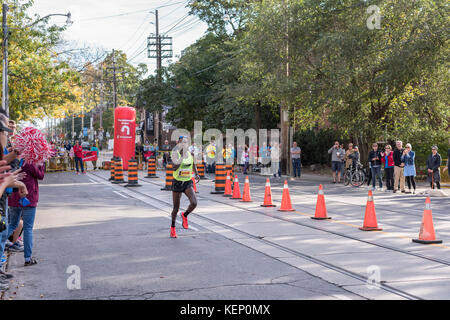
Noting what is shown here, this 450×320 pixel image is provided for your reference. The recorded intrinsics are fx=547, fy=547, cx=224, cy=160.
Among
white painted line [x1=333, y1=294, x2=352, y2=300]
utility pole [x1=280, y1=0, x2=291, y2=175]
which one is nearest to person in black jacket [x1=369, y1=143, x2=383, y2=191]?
utility pole [x1=280, y1=0, x2=291, y2=175]

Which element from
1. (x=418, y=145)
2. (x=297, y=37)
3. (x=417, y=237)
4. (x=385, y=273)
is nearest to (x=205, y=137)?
(x=297, y=37)

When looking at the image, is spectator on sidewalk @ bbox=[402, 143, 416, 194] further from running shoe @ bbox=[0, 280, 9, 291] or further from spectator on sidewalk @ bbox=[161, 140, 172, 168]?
running shoe @ bbox=[0, 280, 9, 291]

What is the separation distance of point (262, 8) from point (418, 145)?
34.7 feet

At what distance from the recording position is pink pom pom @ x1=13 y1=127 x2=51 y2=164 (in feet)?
23.0

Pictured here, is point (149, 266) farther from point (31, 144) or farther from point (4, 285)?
point (31, 144)

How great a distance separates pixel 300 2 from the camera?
27047 mm

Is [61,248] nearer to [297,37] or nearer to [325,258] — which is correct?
[325,258]

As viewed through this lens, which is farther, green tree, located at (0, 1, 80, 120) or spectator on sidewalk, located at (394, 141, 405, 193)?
green tree, located at (0, 1, 80, 120)

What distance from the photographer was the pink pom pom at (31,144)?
702 centimetres

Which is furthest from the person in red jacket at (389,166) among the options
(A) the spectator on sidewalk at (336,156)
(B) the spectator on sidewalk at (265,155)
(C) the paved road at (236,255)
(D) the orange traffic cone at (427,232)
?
(D) the orange traffic cone at (427,232)

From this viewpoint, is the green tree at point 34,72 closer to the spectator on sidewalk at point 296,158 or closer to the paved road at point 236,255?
the spectator on sidewalk at point 296,158

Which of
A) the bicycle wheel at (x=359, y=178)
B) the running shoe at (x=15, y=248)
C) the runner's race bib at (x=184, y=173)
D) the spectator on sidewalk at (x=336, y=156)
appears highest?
the spectator on sidewalk at (x=336, y=156)

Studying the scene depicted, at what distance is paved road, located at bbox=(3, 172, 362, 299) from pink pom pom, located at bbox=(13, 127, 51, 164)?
1.58 meters

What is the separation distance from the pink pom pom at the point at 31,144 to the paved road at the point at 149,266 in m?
1.58
